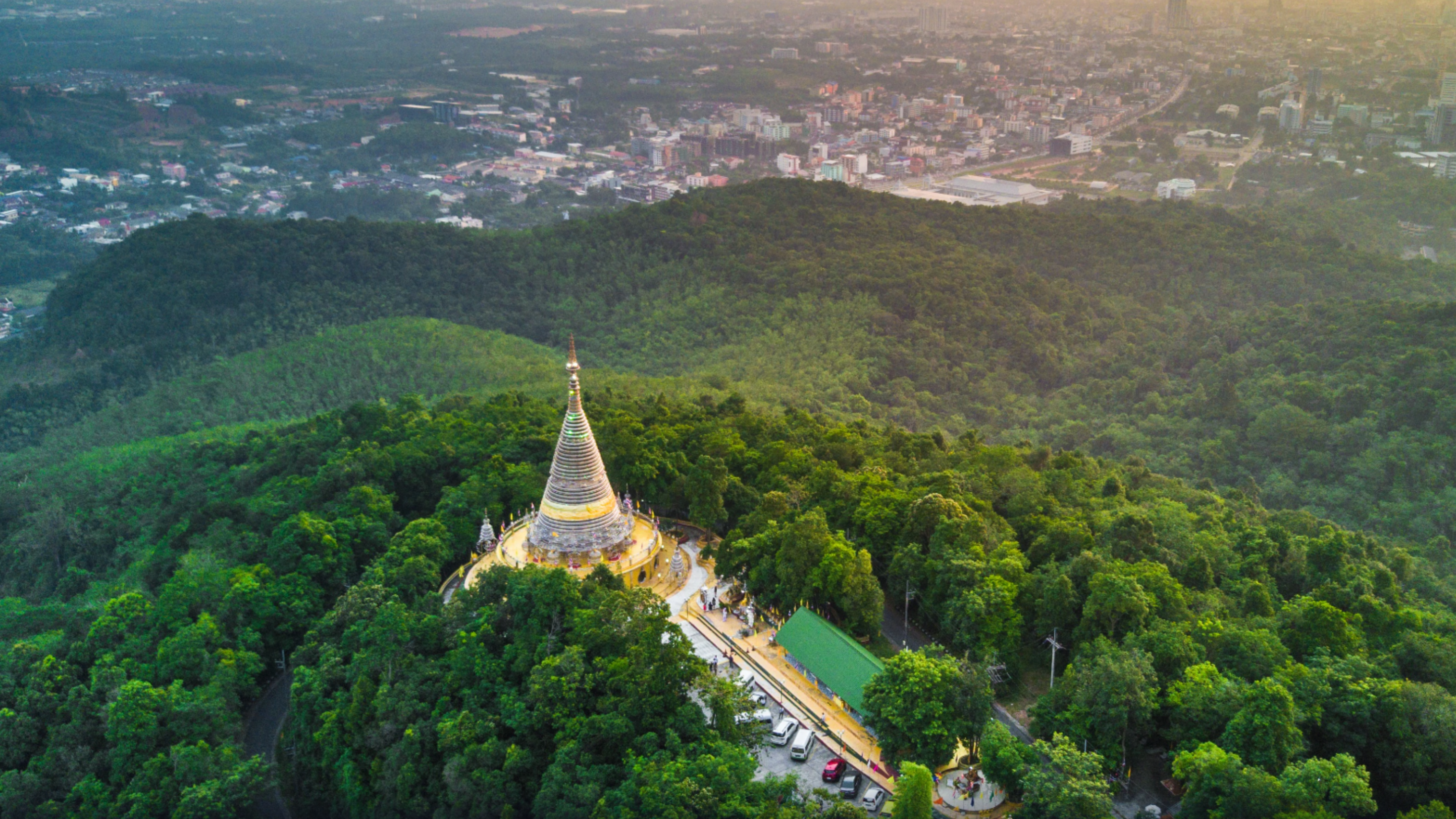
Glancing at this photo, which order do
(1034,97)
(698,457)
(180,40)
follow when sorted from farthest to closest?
1. (180,40)
2. (1034,97)
3. (698,457)

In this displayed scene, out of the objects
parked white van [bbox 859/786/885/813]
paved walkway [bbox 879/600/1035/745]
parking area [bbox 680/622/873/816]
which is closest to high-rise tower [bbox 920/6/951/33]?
paved walkway [bbox 879/600/1035/745]

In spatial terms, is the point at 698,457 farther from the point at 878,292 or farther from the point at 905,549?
the point at 878,292

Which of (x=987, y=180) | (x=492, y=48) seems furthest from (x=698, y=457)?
(x=492, y=48)

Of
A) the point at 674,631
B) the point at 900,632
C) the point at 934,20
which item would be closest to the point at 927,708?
the point at 674,631

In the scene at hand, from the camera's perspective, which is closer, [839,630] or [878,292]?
[839,630]

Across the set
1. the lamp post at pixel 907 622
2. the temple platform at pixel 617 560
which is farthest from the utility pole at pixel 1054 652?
the temple platform at pixel 617 560

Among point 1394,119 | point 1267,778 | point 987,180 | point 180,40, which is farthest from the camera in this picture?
point 180,40

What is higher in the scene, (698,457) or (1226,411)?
(698,457)
